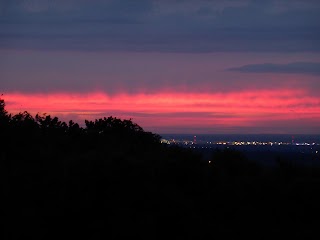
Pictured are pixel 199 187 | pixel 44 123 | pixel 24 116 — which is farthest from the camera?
pixel 44 123

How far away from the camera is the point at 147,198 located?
64.6ft

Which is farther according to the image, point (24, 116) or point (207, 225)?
point (24, 116)

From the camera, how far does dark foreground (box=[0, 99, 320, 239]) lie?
58.5 ft

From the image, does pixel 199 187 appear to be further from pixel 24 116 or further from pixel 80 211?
pixel 24 116

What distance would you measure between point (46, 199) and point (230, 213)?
18.6ft

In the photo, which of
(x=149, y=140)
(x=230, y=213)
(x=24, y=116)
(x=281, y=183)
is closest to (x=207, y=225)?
(x=230, y=213)

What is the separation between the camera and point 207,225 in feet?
62.1

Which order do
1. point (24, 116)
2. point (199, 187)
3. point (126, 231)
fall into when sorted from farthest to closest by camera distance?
point (24, 116) < point (199, 187) < point (126, 231)

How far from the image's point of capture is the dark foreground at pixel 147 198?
1783 centimetres

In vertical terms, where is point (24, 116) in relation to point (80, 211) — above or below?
above

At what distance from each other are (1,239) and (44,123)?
2940cm

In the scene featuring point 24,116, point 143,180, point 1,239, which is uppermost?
point 24,116

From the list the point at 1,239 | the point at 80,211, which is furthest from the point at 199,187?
the point at 1,239

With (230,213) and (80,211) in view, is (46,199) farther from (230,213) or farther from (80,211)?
(230,213)
